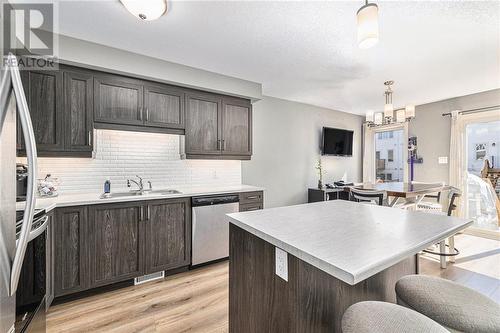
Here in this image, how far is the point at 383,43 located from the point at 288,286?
8.84 ft

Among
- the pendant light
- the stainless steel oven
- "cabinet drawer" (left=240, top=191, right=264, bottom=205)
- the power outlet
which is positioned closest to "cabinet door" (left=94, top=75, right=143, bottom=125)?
the stainless steel oven

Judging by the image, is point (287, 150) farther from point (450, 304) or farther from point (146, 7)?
point (450, 304)

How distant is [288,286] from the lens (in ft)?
3.32

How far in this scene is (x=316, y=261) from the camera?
2.71 feet

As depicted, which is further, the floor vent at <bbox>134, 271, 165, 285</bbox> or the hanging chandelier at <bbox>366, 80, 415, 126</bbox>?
the hanging chandelier at <bbox>366, 80, 415, 126</bbox>

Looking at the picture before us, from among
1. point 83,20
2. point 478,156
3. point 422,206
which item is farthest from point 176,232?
point 478,156

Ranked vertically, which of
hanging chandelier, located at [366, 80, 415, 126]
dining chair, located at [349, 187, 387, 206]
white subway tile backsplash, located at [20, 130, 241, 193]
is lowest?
dining chair, located at [349, 187, 387, 206]

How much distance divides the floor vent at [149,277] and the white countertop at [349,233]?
1.72 m

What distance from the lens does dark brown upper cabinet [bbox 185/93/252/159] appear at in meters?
3.04

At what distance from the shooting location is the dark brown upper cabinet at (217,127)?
9.96ft

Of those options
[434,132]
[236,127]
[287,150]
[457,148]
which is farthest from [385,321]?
[434,132]

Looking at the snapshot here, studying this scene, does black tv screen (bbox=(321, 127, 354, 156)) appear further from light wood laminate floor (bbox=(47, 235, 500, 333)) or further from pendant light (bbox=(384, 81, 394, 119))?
light wood laminate floor (bbox=(47, 235, 500, 333))

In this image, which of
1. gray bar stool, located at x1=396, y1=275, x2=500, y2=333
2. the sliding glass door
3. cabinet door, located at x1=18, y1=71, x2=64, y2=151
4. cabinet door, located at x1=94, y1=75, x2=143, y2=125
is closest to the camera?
gray bar stool, located at x1=396, y1=275, x2=500, y2=333

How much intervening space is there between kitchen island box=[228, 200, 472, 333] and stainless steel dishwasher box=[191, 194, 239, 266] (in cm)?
137
